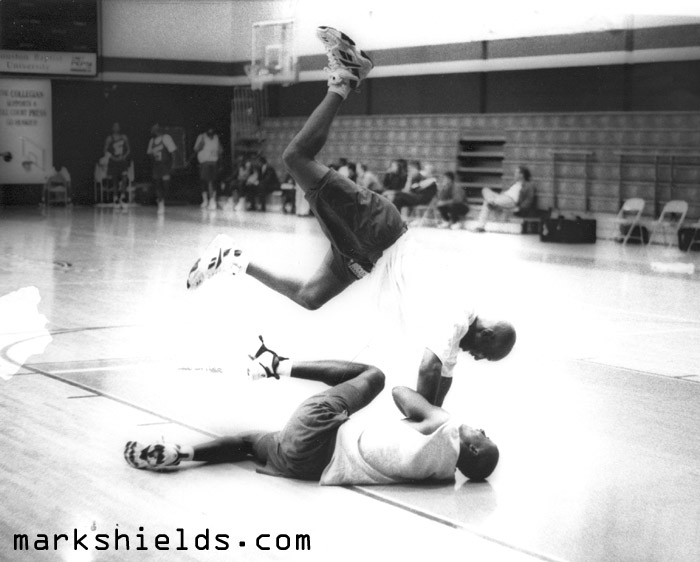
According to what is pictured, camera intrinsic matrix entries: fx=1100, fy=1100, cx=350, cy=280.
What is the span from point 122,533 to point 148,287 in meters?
7.87

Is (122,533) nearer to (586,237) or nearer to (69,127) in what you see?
(586,237)

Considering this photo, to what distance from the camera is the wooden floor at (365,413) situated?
161 inches

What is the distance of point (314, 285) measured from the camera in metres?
5.99

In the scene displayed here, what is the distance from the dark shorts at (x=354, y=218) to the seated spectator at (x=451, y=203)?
1575cm

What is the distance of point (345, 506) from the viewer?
442 cm

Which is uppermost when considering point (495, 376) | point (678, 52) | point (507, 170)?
point (678, 52)

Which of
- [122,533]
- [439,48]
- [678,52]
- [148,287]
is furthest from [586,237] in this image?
[122,533]

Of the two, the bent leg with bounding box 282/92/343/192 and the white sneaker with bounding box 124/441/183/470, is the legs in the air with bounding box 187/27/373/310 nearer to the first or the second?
the bent leg with bounding box 282/92/343/192

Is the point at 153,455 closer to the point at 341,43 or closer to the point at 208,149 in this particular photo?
the point at 341,43

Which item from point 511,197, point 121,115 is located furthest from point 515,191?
point 121,115

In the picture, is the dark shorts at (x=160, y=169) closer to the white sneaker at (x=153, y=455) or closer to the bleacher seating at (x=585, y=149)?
the bleacher seating at (x=585, y=149)

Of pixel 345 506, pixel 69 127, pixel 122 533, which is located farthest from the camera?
pixel 69 127

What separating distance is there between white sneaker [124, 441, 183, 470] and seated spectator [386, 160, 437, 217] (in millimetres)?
16761

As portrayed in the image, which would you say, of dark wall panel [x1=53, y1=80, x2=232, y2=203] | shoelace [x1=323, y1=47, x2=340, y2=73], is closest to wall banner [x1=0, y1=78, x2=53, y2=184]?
dark wall panel [x1=53, y1=80, x2=232, y2=203]
